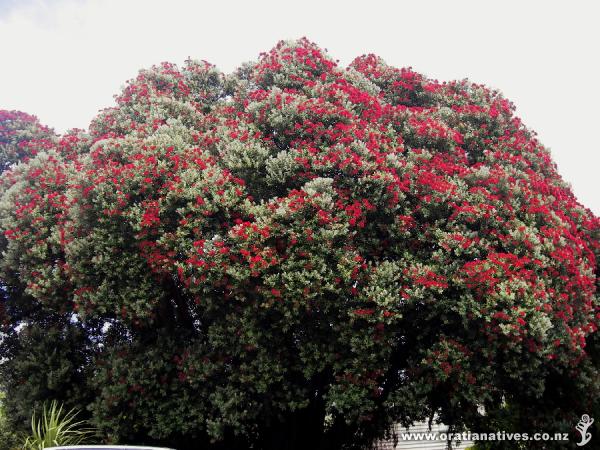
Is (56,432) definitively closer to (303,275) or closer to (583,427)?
(303,275)

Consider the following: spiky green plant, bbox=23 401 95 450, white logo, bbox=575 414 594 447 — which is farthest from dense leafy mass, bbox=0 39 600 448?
spiky green plant, bbox=23 401 95 450

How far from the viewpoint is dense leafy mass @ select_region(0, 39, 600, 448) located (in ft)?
28.7

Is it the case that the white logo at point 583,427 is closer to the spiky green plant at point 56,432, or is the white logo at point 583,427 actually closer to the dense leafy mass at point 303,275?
the dense leafy mass at point 303,275

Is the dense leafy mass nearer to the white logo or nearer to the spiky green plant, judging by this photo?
the white logo

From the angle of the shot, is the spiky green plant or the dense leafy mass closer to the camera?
the dense leafy mass

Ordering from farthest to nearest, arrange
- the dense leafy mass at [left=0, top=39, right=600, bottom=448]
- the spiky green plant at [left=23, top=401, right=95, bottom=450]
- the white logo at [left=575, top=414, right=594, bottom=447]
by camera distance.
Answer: the white logo at [left=575, top=414, right=594, bottom=447], the spiky green plant at [left=23, top=401, right=95, bottom=450], the dense leafy mass at [left=0, top=39, right=600, bottom=448]

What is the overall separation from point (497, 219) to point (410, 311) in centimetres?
257

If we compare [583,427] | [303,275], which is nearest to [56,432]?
[303,275]

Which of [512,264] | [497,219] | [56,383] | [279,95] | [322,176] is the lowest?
[56,383]

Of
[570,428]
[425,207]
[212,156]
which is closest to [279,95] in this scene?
[212,156]

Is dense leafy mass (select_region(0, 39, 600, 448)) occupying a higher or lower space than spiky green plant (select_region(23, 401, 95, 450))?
higher

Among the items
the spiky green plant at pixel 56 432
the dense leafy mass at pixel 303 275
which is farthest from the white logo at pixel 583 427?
the spiky green plant at pixel 56 432

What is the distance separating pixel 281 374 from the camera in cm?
971

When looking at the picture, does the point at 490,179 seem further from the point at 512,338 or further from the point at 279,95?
the point at 279,95
